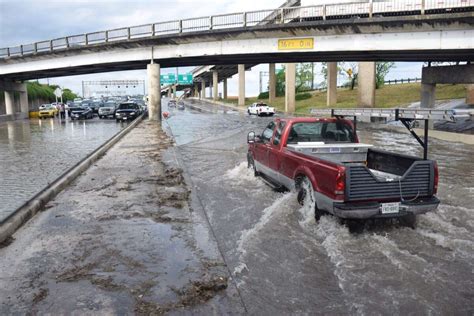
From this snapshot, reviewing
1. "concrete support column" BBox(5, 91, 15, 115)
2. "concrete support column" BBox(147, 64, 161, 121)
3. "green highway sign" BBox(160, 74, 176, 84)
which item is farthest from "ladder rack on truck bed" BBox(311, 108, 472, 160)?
"green highway sign" BBox(160, 74, 176, 84)

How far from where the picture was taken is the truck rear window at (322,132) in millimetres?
8906

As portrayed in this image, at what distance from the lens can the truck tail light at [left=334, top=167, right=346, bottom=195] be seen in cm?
621

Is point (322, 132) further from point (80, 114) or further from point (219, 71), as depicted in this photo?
point (219, 71)

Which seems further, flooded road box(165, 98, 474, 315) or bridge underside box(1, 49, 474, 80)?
bridge underside box(1, 49, 474, 80)

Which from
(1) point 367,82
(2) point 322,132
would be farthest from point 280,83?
(2) point 322,132

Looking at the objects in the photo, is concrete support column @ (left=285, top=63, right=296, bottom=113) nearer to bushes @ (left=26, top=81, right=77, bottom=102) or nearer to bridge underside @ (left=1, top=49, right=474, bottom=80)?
bridge underside @ (left=1, top=49, right=474, bottom=80)

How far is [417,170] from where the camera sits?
6637mm

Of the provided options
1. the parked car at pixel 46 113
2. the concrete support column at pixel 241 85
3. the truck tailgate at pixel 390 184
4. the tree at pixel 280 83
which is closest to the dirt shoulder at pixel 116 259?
the truck tailgate at pixel 390 184

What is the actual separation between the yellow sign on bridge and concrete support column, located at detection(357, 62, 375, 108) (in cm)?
1605

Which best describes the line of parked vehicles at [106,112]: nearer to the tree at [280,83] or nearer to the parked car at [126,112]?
the parked car at [126,112]

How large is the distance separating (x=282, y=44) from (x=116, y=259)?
91.6ft

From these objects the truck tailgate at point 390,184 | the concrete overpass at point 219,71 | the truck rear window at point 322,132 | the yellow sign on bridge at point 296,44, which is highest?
the concrete overpass at point 219,71

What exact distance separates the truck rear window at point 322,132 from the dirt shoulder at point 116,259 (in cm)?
245

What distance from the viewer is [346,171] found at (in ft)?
20.4
